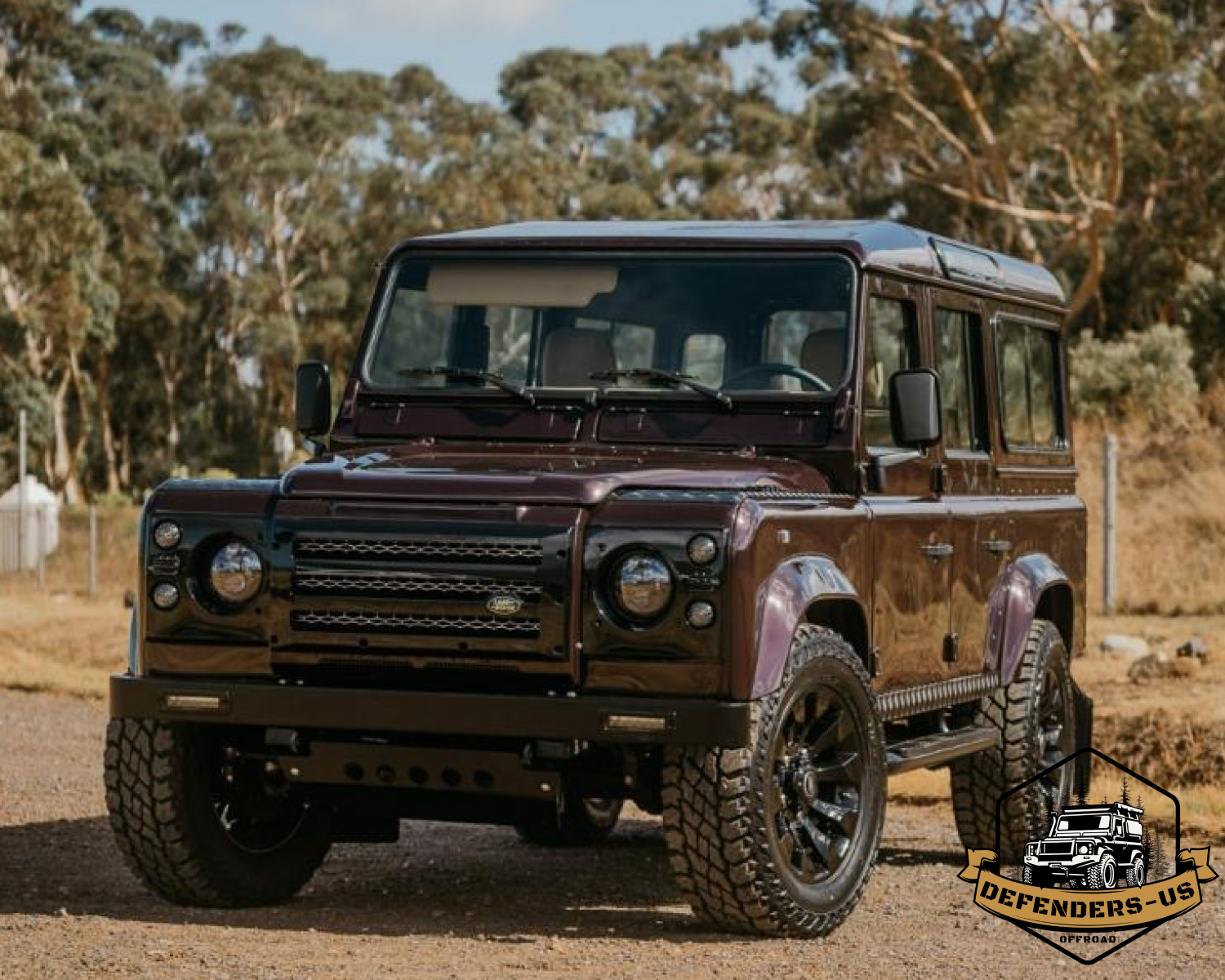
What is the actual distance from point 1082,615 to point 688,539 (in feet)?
14.2

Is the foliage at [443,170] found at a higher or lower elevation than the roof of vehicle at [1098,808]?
higher

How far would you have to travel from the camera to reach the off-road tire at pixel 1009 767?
9359mm

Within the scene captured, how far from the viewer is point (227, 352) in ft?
217

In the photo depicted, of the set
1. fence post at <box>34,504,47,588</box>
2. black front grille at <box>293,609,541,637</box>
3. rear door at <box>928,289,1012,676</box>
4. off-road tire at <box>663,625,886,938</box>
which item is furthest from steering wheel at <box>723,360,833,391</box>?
fence post at <box>34,504,47,588</box>

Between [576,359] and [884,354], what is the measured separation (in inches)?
43.6

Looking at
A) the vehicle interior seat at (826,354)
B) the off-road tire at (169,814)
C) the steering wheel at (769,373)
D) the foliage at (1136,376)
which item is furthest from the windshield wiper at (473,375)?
the foliage at (1136,376)

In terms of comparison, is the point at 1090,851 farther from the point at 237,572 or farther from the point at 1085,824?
the point at 237,572

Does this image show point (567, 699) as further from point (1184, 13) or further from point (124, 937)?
point (1184, 13)

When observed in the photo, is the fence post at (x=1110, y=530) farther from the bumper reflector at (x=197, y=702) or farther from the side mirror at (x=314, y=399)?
the bumper reflector at (x=197, y=702)

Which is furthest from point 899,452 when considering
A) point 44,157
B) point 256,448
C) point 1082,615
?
point 256,448

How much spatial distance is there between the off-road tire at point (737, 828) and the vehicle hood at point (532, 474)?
0.63 meters

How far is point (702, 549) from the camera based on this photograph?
22.0ft

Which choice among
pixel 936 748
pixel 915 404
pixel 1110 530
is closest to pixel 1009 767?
pixel 936 748

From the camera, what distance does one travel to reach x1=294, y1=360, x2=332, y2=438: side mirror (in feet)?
28.0
